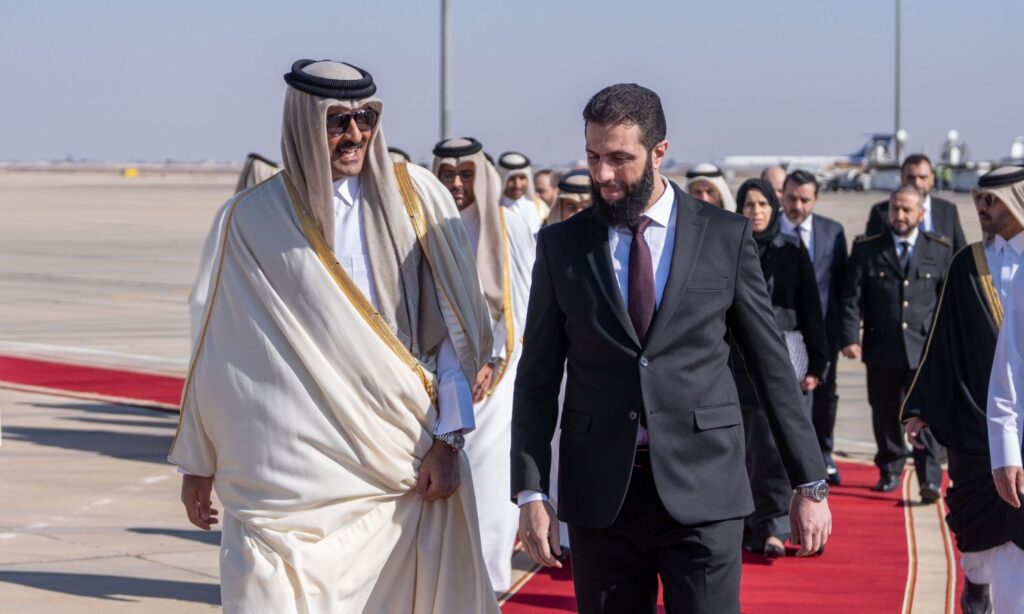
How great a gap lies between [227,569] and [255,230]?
92 cm

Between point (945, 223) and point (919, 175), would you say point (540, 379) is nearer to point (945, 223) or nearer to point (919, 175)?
point (945, 223)

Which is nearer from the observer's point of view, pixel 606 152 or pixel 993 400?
pixel 606 152

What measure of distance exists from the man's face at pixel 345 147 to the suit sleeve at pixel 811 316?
4.75 metres

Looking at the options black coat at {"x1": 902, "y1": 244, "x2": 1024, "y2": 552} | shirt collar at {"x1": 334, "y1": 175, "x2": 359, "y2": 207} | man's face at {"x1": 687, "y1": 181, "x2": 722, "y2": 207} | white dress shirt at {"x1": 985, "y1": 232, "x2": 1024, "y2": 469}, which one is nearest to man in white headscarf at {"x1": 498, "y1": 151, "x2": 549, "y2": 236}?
man's face at {"x1": 687, "y1": 181, "x2": 722, "y2": 207}

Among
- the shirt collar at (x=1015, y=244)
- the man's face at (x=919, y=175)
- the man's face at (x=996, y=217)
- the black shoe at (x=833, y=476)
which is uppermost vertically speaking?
the man's face at (x=996, y=217)

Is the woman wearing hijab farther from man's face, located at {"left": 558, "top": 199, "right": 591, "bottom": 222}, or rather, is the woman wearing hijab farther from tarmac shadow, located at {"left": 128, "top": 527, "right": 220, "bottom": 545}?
tarmac shadow, located at {"left": 128, "top": 527, "right": 220, "bottom": 545}

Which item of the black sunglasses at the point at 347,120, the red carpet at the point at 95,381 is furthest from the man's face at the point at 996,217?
the red carpet at the point at 95,381

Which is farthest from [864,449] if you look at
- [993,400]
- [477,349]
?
[477,349]

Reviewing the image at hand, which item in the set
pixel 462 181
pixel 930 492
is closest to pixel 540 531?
pixel 462 181

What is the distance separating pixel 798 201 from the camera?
32.0 ft

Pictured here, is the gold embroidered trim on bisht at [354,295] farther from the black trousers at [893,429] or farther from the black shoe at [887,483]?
the black shoe at [887,483]

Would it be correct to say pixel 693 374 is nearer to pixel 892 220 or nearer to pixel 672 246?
pixel 672 246

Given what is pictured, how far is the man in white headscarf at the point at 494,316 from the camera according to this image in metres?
7.13

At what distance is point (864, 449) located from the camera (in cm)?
1162
